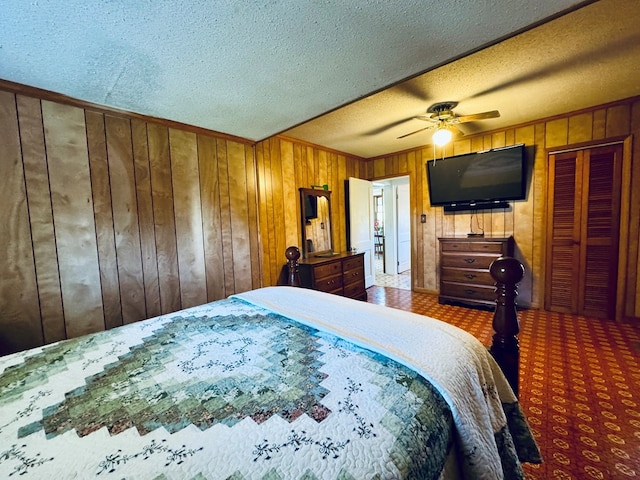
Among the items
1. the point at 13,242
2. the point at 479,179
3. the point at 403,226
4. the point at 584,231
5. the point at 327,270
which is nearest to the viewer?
the point at 13,242

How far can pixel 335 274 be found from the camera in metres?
3.49

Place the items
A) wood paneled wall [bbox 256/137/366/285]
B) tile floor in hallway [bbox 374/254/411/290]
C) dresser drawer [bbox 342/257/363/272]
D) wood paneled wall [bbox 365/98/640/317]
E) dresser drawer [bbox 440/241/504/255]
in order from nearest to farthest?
wood paneled wall [bbox 365/98/640/317], wood paneled wall [bbox 256/137/366/285], dresser drawer [bbox 440/241/504/255], dresser drawer [bbox 342/257/363/272], tile floor in hallway [bbox 374/254/411/290]

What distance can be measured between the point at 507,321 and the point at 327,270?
2.26m

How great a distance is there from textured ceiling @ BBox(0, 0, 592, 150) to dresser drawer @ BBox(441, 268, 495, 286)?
7.18ft

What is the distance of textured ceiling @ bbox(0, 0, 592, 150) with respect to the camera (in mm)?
1189

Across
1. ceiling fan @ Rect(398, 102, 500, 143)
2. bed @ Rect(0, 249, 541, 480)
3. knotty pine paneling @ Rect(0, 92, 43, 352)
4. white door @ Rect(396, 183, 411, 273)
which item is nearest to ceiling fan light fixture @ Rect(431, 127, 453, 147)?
ceiling fan @ Rect(398, 102, 500, 143)

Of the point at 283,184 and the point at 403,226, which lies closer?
the point at 283,184

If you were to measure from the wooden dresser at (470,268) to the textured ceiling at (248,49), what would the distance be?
1.90 m

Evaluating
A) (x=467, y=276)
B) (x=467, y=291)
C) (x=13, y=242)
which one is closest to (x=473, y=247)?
(x=467, y=276)

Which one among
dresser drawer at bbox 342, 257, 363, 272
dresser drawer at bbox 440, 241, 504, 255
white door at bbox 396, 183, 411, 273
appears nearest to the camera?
dresser drawer at bbox 440, 241, 504, 255

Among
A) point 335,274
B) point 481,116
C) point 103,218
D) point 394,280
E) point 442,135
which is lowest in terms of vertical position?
point 394,280

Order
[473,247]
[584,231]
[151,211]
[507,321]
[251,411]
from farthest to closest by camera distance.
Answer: [473,247], [584,231], [151,211], [507,321], [251,411]

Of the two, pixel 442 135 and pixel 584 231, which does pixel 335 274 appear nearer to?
pixel 442 135

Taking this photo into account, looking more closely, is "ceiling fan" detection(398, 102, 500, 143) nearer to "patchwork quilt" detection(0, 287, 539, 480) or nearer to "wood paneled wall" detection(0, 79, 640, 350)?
"wood paneled wall" detection(0, 79, 640, 350)
